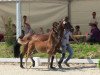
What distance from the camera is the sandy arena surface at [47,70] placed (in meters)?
15.8

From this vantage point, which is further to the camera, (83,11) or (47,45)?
(83,11)

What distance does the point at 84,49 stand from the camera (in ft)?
63.1

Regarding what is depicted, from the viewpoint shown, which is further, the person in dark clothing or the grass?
the person in dark clothing

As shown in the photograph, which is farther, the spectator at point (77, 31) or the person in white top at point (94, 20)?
the person in white top at point (94, 20)

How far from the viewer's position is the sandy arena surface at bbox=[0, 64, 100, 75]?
15.8 meters

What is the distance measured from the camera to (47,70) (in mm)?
16516

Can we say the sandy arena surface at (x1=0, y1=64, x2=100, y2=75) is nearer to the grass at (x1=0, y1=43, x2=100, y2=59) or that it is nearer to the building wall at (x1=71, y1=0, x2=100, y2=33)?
the grass at (x1=0, y1=43, x2=100, y2=59)

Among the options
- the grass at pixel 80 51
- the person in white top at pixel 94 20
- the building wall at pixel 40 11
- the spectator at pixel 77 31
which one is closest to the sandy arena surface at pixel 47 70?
the grass at pixel 80 51

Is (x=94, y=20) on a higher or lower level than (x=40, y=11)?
lower

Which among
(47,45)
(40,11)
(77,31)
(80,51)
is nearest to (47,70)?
(47,45)

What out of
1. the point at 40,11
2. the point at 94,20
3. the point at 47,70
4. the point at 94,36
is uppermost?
the point at 40,11

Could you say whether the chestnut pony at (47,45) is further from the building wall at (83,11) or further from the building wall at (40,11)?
the building wall at (83,11)

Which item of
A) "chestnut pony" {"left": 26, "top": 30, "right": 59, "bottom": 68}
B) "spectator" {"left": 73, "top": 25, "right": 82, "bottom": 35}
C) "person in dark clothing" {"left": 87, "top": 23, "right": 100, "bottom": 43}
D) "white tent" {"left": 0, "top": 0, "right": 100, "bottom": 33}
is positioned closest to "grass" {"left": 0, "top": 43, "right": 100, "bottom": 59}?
"person in dark clothing" {"left": 87, "top": 23, "right": 100, "bottom": 43}

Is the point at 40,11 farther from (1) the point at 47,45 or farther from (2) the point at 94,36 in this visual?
(1) the point at 47,45
